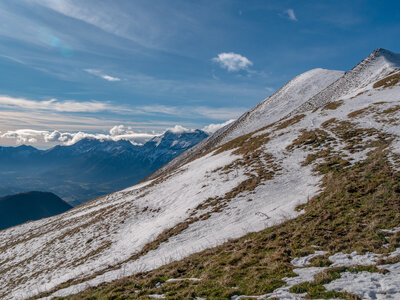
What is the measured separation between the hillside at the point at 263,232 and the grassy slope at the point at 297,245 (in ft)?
0.20

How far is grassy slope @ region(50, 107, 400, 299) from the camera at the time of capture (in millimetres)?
9250

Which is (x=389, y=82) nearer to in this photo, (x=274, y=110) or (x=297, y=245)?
(x=274, y=110)

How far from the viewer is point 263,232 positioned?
14805 millimetres

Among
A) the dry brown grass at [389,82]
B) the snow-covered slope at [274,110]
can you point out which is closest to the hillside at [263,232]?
the dry brown grass at [389,82]

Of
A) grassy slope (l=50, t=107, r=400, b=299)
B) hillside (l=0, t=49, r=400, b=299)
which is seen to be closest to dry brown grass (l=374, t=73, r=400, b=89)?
hillside (l=0, t=49, r=400, b=299)

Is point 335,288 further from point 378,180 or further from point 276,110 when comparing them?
point 276,110

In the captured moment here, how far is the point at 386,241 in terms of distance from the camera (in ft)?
32.7

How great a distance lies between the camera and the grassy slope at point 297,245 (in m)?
9.25

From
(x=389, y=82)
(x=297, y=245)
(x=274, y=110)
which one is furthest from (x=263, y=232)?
(x=274, y=110)

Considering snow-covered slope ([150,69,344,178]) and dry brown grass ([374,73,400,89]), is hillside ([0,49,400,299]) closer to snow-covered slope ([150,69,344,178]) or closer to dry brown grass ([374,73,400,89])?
dry brown grass ([374,73,400,89])

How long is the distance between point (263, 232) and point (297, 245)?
11.1ft

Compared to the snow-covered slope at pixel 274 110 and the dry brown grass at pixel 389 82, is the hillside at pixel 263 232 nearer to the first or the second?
the dry brown grass at pixel 389 82

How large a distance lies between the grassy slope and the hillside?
62mm

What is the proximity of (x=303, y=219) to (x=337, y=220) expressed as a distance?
6.83 feet
